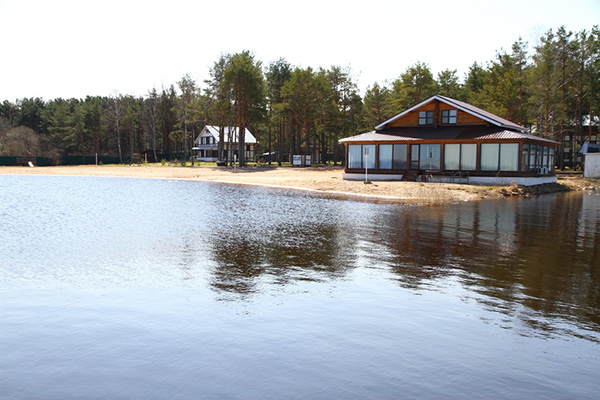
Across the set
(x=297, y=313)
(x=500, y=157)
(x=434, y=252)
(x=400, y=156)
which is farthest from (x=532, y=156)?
(x=297, y=313)

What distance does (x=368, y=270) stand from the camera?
1226cm

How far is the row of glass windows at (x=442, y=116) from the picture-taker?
43.4 m

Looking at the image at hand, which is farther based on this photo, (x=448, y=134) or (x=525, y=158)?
(x=448, y=134)

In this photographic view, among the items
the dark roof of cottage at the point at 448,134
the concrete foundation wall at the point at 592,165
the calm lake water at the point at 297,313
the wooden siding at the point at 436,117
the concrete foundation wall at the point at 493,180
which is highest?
the wooden siding at the point at 436,117

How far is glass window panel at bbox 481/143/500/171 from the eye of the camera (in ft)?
129

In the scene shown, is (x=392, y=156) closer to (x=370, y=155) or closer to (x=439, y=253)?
(x=370, y=155)

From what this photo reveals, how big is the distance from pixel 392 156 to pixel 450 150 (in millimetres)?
5015

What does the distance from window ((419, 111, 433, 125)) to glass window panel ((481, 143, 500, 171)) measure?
6.33 metres

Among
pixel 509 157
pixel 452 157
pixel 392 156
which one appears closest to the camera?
pixel 509 157

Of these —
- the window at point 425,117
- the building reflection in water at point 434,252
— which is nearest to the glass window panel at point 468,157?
the window at point 425,117

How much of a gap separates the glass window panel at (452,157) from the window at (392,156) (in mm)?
3582

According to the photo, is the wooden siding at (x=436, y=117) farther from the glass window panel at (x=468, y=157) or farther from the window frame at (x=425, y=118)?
the glass window panel at (x=468, y=157)

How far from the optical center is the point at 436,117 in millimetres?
43844

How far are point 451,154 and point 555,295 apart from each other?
3229 centimetres
